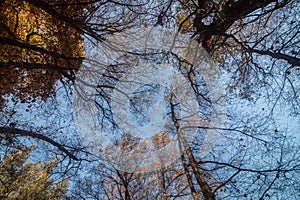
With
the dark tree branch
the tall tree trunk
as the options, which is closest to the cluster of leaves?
the dark tree branch

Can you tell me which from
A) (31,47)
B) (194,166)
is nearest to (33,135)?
(31,47)

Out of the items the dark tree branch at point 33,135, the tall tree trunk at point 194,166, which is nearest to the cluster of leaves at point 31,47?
the dark tree branch at point 33,135

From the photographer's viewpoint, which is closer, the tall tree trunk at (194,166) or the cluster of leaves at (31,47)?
the cluster of leaves at (31,47)

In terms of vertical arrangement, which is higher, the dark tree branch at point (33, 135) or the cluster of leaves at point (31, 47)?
the cluster of leaves at point (31, 47)

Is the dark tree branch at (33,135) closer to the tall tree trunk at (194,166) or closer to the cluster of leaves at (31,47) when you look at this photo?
the cluster of leaves at (31,47)

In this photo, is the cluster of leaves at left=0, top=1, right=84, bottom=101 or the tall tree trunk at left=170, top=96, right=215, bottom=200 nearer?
the cluster of leaves at left=0, top=1, right=84, bottom=101

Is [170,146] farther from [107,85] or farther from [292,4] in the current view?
[292,4]

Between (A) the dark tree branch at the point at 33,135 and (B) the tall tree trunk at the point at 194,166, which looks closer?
(A) the dark tree branch at the point at 33,135

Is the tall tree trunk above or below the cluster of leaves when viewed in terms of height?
below

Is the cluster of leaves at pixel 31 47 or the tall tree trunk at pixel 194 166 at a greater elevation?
the cluster of leaves at pixel 31 47

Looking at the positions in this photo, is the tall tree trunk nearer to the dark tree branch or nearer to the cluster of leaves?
the dark tree branch

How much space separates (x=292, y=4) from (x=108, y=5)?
90.2 inches

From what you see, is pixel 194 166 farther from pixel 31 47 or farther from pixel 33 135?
pixel 31 47

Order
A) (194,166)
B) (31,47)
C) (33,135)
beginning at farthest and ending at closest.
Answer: (194,166), (33,135), (31,47)
